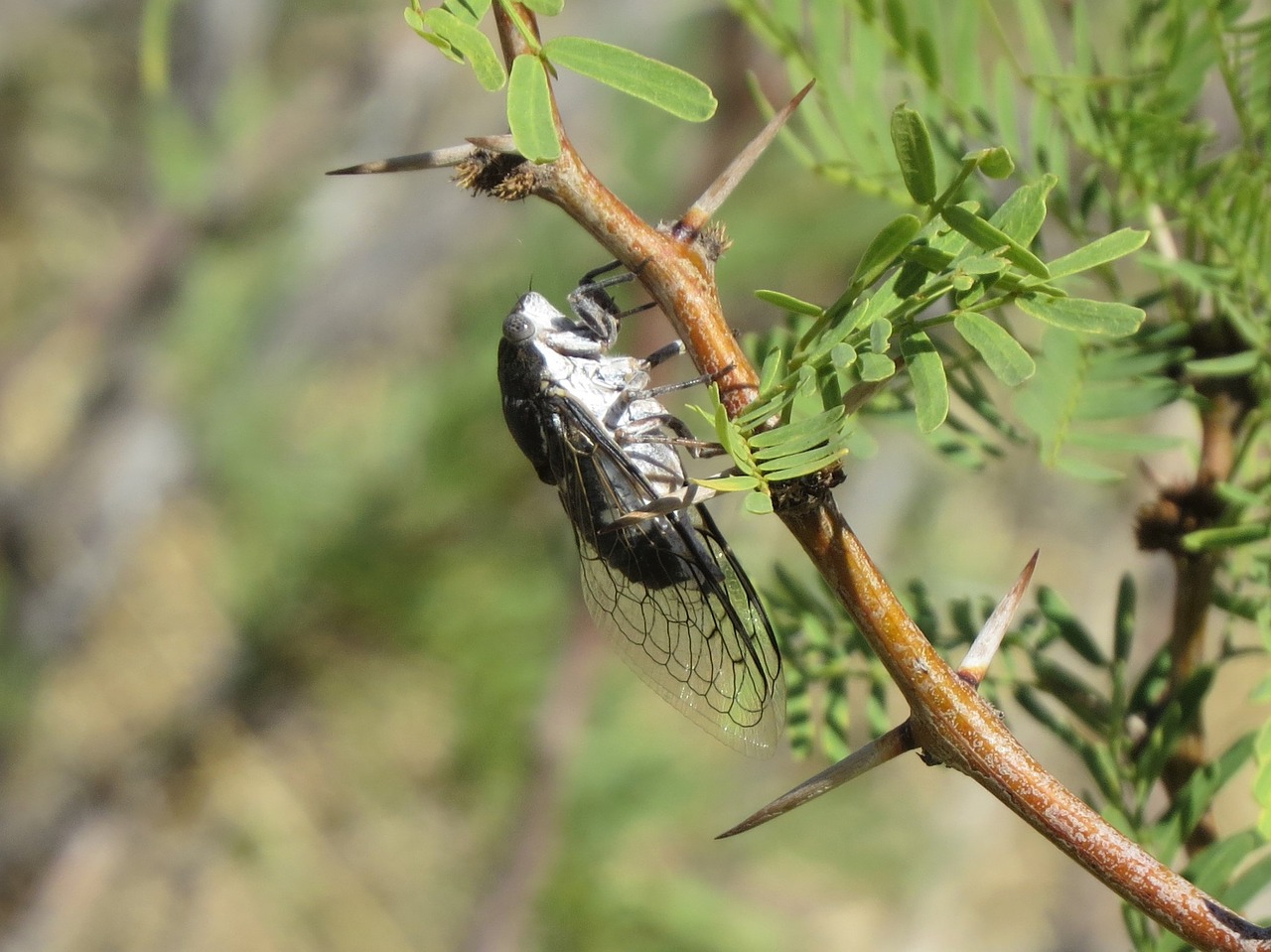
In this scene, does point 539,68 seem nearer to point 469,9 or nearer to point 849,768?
point 469,9

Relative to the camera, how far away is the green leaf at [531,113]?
34cm

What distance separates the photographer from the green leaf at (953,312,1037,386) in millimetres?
344

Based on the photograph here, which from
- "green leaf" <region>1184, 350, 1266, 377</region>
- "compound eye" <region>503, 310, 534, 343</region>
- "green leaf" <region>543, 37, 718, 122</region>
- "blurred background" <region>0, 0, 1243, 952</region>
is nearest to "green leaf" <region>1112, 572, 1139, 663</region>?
"green leaf" <region>1184, 350, 1266, 377</region>

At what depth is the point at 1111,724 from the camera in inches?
19.6

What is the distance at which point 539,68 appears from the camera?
36 cm

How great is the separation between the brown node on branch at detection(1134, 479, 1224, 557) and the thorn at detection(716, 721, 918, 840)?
21 cm

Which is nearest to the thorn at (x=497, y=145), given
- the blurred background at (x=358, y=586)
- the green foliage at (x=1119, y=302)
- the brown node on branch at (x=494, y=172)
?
the brown node on branch at (x=494, y=172)

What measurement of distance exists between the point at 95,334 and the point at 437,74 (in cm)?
79

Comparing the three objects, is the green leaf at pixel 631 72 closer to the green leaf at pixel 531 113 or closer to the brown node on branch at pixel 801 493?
the green leaf at pixel 531 113

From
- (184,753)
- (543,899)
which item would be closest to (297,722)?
(184,753)

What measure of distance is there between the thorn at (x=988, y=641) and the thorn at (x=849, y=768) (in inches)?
1.1

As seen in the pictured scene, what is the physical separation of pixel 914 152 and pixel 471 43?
15 cm

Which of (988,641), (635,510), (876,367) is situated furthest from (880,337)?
(635,510)

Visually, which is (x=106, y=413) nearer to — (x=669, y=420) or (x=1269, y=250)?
(x=669, y=420)
